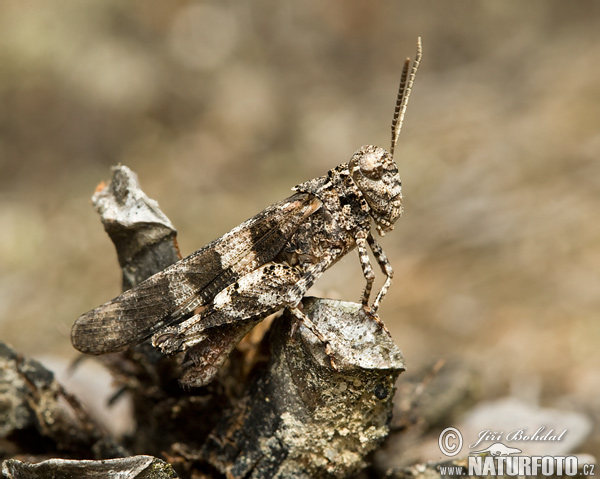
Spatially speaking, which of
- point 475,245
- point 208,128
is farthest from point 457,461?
point 208,128

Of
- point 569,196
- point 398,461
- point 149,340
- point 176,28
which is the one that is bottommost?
point 398,461

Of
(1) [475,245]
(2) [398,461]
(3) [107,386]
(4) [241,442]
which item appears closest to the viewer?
(4) [241,442]

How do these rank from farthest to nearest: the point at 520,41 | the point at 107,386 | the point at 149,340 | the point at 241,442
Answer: the point at 520,41 < the point at 107,386 < the point at 149,340 < the point at 241,442

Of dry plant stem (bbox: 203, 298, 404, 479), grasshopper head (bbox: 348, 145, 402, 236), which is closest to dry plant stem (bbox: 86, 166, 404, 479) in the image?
dry plant stem (bbox: 203, 298, 404, 479)

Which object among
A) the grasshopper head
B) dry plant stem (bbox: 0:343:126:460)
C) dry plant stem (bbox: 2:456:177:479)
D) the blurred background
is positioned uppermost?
the blurred background

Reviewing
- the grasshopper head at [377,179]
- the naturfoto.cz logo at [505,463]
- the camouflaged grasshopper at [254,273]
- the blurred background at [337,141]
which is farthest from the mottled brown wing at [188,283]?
the blurred background at [337,141]

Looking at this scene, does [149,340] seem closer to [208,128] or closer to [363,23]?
[208,128]

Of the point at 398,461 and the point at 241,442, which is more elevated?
the point at 398,461

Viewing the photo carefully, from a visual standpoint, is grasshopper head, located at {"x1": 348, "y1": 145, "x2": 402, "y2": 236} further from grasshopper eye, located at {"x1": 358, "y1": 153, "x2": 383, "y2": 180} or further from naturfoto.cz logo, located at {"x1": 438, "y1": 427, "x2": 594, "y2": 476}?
naturfoto.cz logo, located at {"x1": 438, "y1": 427, "x2": 594, "y2": 476}

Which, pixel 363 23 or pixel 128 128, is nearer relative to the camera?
pixel 128 128
